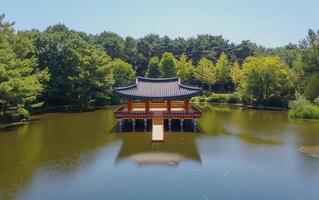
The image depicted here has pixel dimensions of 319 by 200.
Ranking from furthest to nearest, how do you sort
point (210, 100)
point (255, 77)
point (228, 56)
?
point (228, 56), point (210, 100), point (255, 77)

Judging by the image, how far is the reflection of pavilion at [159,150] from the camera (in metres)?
21.0

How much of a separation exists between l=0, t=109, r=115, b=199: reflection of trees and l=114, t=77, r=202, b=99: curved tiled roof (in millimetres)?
3338

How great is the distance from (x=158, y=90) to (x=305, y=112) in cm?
1408

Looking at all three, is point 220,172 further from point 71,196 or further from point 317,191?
point 71,196

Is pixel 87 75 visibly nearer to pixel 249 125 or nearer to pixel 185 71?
pixel 249 125

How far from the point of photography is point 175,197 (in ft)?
48.2

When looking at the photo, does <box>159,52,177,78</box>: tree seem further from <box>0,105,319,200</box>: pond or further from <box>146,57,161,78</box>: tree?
<box>0,105,319,200</box>: pond

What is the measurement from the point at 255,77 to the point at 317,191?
35.8m

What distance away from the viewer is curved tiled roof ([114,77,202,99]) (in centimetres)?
3055

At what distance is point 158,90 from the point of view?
31.7 metres

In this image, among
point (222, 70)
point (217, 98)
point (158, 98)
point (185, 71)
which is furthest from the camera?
point (185, 71)

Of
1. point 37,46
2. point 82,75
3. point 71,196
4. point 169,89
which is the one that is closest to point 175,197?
point 71,196

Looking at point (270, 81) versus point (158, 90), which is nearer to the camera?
point (158, 90)

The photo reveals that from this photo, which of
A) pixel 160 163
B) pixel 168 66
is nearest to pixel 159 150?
pixel 160 163
